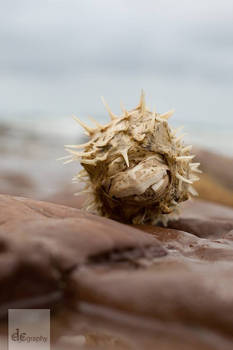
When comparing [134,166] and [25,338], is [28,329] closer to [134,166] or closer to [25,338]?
[25,338]

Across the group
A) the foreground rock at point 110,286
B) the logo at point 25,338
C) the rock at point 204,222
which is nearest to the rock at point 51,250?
the foreground rock at point 110,286

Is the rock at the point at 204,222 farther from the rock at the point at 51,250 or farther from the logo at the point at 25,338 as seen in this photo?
the logo at the point at 25,338

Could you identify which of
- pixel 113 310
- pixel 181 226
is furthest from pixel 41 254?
pixel 181 226

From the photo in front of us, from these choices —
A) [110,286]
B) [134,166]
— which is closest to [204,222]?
[134,166]

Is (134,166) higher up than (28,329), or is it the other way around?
(134,166)

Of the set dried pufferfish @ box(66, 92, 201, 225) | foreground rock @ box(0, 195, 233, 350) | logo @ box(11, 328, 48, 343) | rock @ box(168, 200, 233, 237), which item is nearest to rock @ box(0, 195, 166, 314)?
foreground rock @ box(0, 195, 233, 350)

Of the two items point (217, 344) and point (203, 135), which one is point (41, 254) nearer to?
point (217, 344)
